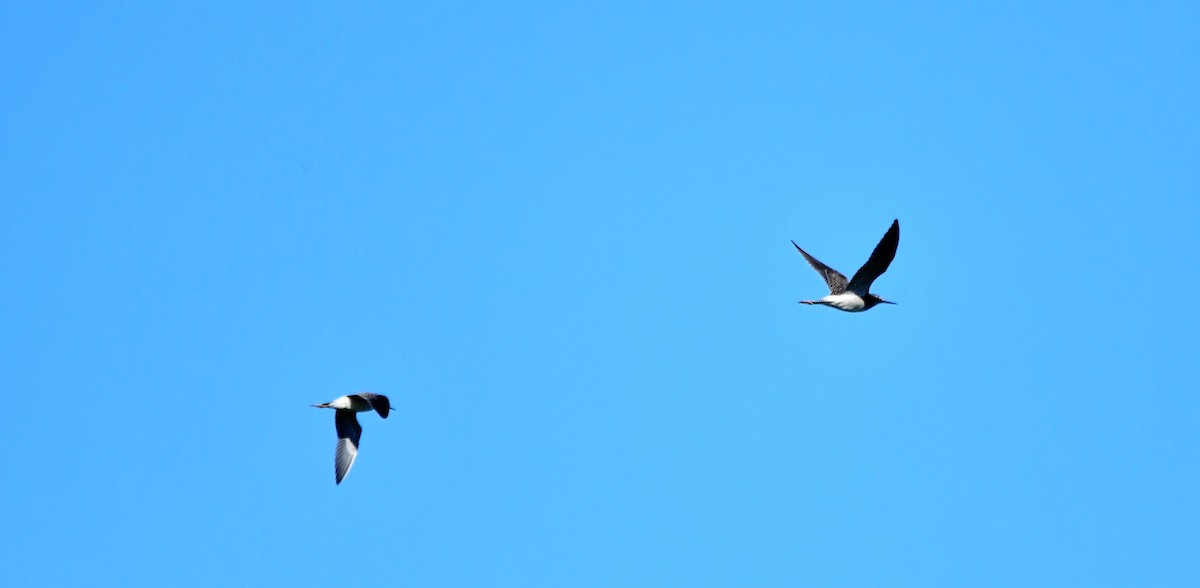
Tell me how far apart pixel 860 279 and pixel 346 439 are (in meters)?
14.1

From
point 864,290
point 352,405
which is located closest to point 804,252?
point 864,290

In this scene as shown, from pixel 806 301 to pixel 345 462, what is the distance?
41.8 ft

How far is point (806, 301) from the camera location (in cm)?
3894

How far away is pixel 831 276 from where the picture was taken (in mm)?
40719

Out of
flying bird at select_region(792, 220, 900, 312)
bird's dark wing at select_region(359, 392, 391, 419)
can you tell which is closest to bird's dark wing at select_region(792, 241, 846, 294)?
flying bird at select_region(792, 220, 900, 312)

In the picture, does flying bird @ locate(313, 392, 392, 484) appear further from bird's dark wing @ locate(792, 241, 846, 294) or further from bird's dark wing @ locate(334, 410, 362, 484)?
bird's dark wing @ locate(792, 241, 846, 294)

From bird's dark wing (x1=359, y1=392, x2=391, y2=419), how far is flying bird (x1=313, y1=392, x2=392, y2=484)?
0.33 feet

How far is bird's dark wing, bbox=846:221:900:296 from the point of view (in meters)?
36.7

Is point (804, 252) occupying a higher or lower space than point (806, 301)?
higher

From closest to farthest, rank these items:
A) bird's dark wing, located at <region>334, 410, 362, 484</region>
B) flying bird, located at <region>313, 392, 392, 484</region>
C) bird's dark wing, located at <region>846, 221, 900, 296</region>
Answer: bird's dark wing, located at <region>846, 221, 900, 296</region>, flying bird, located at <region>313, 392, 392, 484</region>, bird's dark wing, located at <region>334, 410, 362, 484</region>

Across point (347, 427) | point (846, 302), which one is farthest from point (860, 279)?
point (347, 427)

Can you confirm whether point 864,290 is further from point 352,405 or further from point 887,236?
point 352,405

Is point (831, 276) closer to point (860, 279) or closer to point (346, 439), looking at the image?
point (860, 279)

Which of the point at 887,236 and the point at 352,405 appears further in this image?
the point at 352,405
